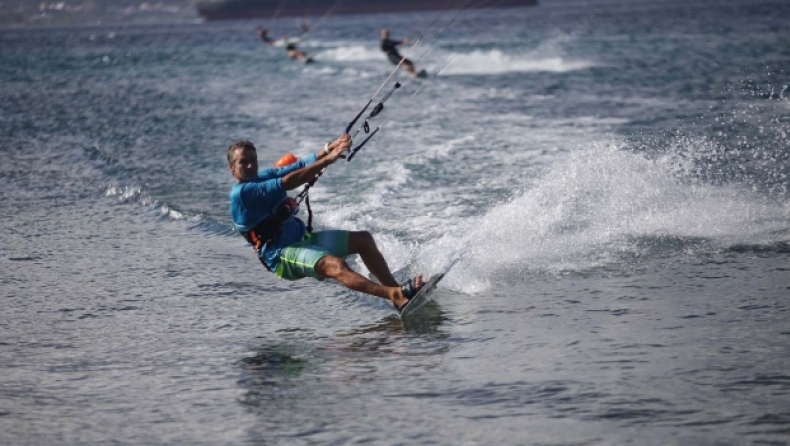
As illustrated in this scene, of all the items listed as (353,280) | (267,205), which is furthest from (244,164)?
(353,280)

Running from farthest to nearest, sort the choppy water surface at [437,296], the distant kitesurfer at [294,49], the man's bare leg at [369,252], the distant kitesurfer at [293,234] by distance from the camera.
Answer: the distant kitesurfer at [294,49], the man's bare leg at [369,252], the distant kitesurfer at [293,234], the choppy water surface at [437,296]

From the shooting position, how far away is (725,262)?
8750 millimetres

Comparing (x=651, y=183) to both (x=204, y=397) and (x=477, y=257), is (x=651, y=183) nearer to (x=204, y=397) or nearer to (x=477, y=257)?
(x=477, y=257)

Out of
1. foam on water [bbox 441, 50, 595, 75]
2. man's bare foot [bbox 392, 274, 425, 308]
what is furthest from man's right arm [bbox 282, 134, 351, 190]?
foam on water [bbox 441, 50, 595, 75]

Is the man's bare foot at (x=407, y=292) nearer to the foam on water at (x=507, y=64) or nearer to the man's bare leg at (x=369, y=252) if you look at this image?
the man's bare leg at (x=369, y=252)

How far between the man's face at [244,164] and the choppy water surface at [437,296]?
1.07 m

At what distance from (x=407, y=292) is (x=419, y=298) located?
11cm

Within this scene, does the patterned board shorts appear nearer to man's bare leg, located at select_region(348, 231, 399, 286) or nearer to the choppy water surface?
man's bare leg, located at select_region(348, 231, 399, 286)

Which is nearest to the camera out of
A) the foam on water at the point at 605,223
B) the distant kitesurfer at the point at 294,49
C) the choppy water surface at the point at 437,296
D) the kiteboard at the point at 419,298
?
the choppy water surface at the point at 437,296

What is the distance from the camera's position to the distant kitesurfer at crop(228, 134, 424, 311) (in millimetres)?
7453

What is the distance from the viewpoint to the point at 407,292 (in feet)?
24.8

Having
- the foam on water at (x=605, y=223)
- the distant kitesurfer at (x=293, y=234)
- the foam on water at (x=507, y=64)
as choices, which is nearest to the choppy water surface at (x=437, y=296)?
the foam on water at (x=605, y=223)

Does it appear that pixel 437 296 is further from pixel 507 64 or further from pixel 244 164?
pixel 507 64

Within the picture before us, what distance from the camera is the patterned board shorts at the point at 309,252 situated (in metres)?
7.59
